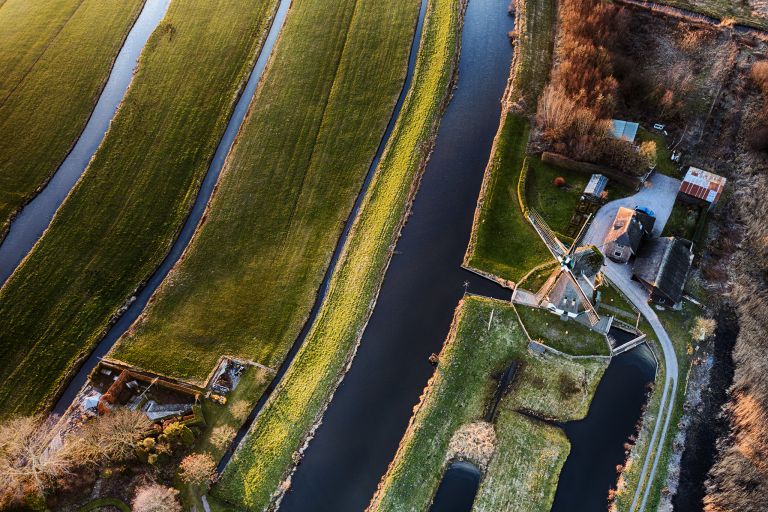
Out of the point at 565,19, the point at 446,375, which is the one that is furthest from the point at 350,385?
the point at 565,19

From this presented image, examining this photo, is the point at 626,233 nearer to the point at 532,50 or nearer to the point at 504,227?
the point at 504,227

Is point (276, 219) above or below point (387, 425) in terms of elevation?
above

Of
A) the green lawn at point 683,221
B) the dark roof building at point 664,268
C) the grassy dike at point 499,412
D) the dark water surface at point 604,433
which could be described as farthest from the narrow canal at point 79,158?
the green lawn at point 683,221

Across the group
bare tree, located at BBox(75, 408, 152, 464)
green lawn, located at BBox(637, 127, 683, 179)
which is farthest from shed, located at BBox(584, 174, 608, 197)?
bare tree, located at BBox(75, 408, 152, 464)

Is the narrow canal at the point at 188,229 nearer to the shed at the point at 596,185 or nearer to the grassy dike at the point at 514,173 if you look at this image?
the grassy dike at the point at 514,173

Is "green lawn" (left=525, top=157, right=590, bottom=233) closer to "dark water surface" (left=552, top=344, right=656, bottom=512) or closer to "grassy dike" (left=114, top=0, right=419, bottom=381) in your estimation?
"dark water surface" (left=552, top=344, right=656, bottom=512)

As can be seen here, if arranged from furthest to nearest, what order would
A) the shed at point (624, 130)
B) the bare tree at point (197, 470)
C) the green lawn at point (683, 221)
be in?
the shed at point (624, 130)
the green lawn at point (683, 221)
the bare tree at point (197, 470)

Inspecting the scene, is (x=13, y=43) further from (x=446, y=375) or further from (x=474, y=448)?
(x=474, y=448)
